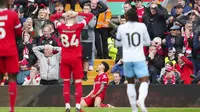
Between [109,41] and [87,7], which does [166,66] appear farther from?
[109,41]

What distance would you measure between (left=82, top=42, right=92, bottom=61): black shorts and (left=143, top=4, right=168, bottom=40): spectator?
1.90m

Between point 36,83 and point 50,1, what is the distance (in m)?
4.30

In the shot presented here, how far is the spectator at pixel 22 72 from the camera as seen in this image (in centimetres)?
2434

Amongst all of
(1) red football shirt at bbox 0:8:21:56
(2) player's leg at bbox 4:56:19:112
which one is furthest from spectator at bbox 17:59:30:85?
(1) red football shirt at bbox 0:8:21:56

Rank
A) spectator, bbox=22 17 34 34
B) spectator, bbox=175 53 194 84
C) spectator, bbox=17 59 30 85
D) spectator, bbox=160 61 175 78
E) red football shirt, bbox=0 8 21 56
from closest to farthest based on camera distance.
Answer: red football shirt, bbox=0 8 21 56 → spectator, bbox=160 61 175 78 → spectator, bbox=175 53 194 84 → spectator, bbox=17 59 30 85 → spectator, bbox=22 17 34 34

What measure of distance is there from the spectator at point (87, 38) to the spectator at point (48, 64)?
124cm

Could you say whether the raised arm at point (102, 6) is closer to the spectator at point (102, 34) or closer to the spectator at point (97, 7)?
the spectator at point (97, 7)

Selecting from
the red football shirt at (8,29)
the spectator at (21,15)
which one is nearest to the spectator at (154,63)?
the spectator at (21,15)

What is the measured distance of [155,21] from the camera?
25.4m

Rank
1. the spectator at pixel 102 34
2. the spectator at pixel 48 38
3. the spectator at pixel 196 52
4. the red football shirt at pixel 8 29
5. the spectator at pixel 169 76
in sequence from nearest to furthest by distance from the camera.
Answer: the red football shirt at pixel 8 29, the spectator at pixel 169 76, the spectator at pixel 196 52, the spectator at pixel 48 38, the spectator at pixel 102 34

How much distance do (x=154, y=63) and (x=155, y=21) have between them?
68.2 inches

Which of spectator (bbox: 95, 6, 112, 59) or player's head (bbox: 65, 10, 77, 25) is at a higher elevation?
player's head (bbox: 65, 10, 77, 25)

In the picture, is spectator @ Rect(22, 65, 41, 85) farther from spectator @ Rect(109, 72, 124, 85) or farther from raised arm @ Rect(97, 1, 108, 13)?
raised arm @ Rect(97, 1, 108, 13)

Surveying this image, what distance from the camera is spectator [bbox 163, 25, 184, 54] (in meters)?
24.7
